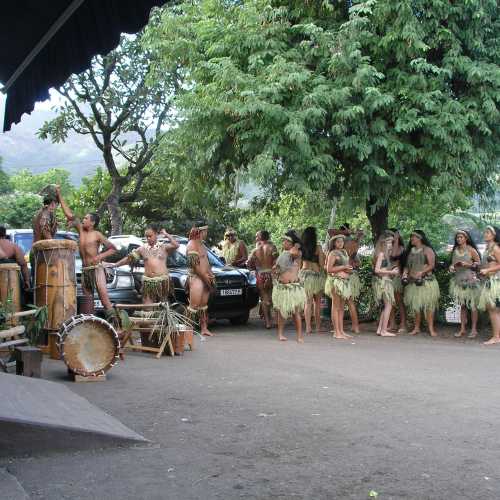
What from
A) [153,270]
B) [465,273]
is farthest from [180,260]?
[465,273]

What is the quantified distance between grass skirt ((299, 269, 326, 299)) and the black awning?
7031mm

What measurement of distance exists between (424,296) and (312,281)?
2021mm

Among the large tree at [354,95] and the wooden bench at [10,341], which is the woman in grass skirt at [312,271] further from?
the wooden bench at [10,341]

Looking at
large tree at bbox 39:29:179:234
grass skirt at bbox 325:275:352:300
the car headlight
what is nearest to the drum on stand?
the car headlight

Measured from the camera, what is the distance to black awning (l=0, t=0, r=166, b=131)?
605 centimetres

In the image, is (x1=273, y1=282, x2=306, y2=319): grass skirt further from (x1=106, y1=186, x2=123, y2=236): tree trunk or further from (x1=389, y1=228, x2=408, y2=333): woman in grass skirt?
(x1=106, y1=186, x2=123, y2=236): tree trunk

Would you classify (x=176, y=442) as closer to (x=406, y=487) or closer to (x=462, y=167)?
(x=406, y=487)

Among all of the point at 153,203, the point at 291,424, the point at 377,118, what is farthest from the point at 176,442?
the point at 153,203

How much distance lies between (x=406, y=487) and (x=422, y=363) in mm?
5742

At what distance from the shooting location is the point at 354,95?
13242 mm

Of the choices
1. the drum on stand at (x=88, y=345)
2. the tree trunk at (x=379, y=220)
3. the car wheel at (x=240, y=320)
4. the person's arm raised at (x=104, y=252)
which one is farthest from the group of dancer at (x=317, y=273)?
the drum on stand at (x=88, y=345)

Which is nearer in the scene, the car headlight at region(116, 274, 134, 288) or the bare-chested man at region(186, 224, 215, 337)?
the bare-chested man at region(186, 224, 215, 337)

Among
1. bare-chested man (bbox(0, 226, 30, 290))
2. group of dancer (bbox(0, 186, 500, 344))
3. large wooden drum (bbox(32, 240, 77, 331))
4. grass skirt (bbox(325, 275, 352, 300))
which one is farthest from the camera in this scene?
grass skirt (bbox(325, 275, 352, 300))

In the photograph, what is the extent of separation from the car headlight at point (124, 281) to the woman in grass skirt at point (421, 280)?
195 inches
